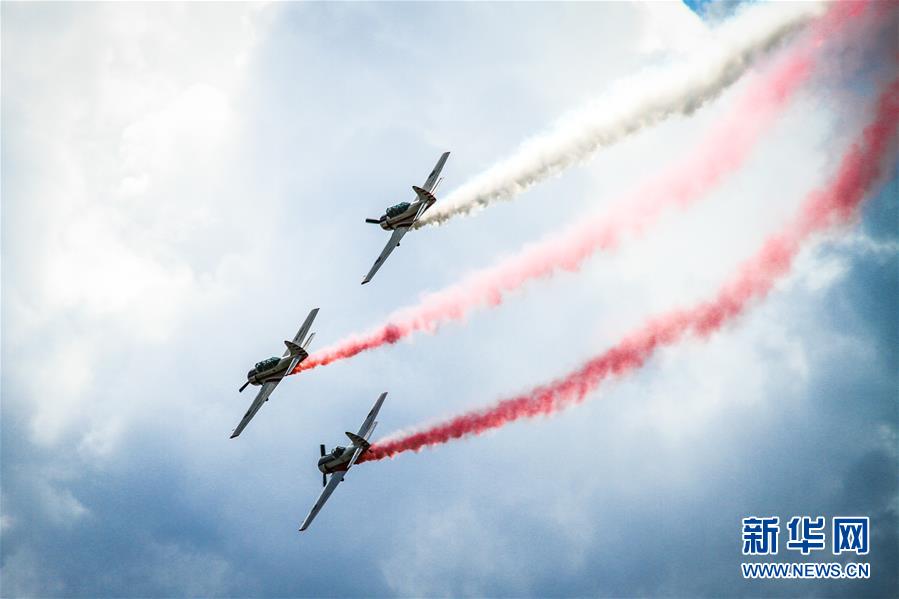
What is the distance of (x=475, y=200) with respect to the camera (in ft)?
218

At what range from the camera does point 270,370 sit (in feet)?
238

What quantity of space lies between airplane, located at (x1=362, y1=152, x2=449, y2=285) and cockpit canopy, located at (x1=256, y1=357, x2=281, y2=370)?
9404 millimetres

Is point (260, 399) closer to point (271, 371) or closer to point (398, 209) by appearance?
point (271, 371)

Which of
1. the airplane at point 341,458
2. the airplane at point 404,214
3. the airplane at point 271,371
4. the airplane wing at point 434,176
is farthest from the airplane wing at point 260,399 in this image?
the airplane wing at point 434,176

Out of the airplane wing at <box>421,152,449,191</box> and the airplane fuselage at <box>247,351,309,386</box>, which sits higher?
the airplane wing at <box>421,152,449,191</box>

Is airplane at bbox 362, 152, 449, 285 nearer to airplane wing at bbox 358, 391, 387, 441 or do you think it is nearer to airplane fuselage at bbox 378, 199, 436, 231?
airplane fuselage at bbox 378, 199, 436, 231

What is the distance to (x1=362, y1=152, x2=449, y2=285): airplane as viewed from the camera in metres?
70.2

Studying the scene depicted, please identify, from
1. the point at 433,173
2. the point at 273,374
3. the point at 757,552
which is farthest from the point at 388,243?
the point at 757,552

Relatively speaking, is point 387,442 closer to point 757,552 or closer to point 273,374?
point 273,374

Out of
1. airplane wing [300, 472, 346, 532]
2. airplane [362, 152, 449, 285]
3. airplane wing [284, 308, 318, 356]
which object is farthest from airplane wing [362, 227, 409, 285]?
airplane wing [300, 472, 346, 532]

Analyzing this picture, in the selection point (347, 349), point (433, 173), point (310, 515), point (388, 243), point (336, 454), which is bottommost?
point (310, 515)

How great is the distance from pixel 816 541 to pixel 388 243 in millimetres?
37375

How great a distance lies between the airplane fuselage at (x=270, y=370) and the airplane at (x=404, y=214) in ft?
28.9

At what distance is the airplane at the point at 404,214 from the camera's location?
70.2 meters
